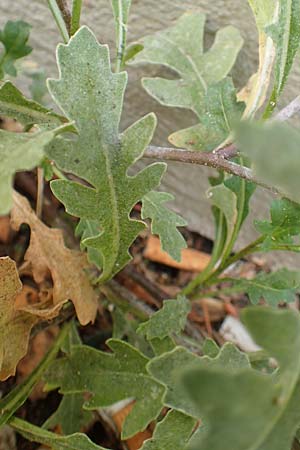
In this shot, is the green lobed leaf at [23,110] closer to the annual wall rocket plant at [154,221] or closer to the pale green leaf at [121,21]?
the annual wall rocket plant at [154,221]

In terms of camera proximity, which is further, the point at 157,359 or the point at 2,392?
the point at 2,392

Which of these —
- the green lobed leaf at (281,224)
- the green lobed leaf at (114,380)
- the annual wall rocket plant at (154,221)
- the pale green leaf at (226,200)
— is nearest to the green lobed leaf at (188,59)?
the annual wall rocket plant at (154,221)

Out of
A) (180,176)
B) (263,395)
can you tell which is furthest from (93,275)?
(263,395)

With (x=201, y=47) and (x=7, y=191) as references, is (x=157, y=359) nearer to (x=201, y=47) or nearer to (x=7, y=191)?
(x=7, y=191)

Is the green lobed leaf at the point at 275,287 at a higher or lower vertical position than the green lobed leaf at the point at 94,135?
lower

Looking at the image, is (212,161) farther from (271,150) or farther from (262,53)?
(271,150)

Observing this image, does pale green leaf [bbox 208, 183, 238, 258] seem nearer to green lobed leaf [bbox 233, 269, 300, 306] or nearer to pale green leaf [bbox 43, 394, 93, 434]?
green lobed leaf [bbox 233, 269, 300, 306]

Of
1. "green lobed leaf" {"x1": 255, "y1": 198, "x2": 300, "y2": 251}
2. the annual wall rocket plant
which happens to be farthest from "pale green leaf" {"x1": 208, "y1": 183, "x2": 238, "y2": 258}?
"green lobed leaf" {"x1": 255, "y1": 198, "x2": 300, "y2": 251}
